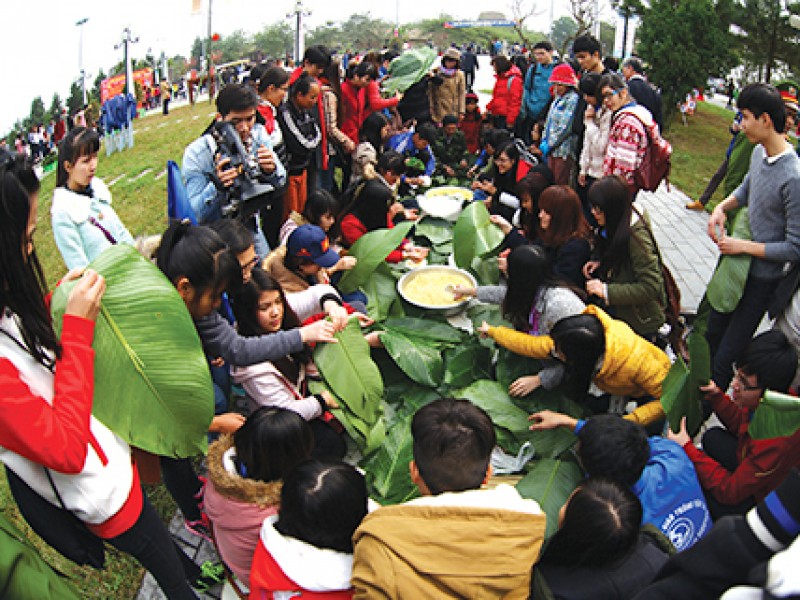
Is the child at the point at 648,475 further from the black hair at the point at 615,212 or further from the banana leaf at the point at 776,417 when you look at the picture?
the black hair at the point at 615,212

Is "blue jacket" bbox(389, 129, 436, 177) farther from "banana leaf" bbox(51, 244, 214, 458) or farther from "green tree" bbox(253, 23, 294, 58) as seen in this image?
→ "green tree" bbox(253, 23, 294, 58)

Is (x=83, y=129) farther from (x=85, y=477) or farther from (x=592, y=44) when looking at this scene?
(x=592, y=44)

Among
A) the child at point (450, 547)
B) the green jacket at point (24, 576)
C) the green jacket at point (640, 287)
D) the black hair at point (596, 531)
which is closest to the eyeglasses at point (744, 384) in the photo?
the green jacket at point (640, 287)

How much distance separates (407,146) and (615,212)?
3.94 metres

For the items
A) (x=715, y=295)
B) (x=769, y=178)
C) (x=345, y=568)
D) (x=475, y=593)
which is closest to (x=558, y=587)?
(x=475, y=593)

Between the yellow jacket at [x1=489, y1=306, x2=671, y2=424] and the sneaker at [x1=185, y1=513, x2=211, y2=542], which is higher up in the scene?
the yellow jacket at [x1=489, y1=306, x2=671, y2=424]

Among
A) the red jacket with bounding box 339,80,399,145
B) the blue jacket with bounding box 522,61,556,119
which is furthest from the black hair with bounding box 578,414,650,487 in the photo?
the blue jacket with bounding box 522,61,556,119

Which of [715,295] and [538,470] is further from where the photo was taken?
[715,295]

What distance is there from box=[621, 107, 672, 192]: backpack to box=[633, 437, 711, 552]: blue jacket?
8.86 feet

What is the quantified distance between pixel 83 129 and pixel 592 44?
4.38 m

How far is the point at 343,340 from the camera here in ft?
8.80

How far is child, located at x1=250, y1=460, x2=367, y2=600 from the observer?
1590 millimetres

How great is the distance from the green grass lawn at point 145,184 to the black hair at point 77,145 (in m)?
1.73

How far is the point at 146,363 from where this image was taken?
1.76 metres
